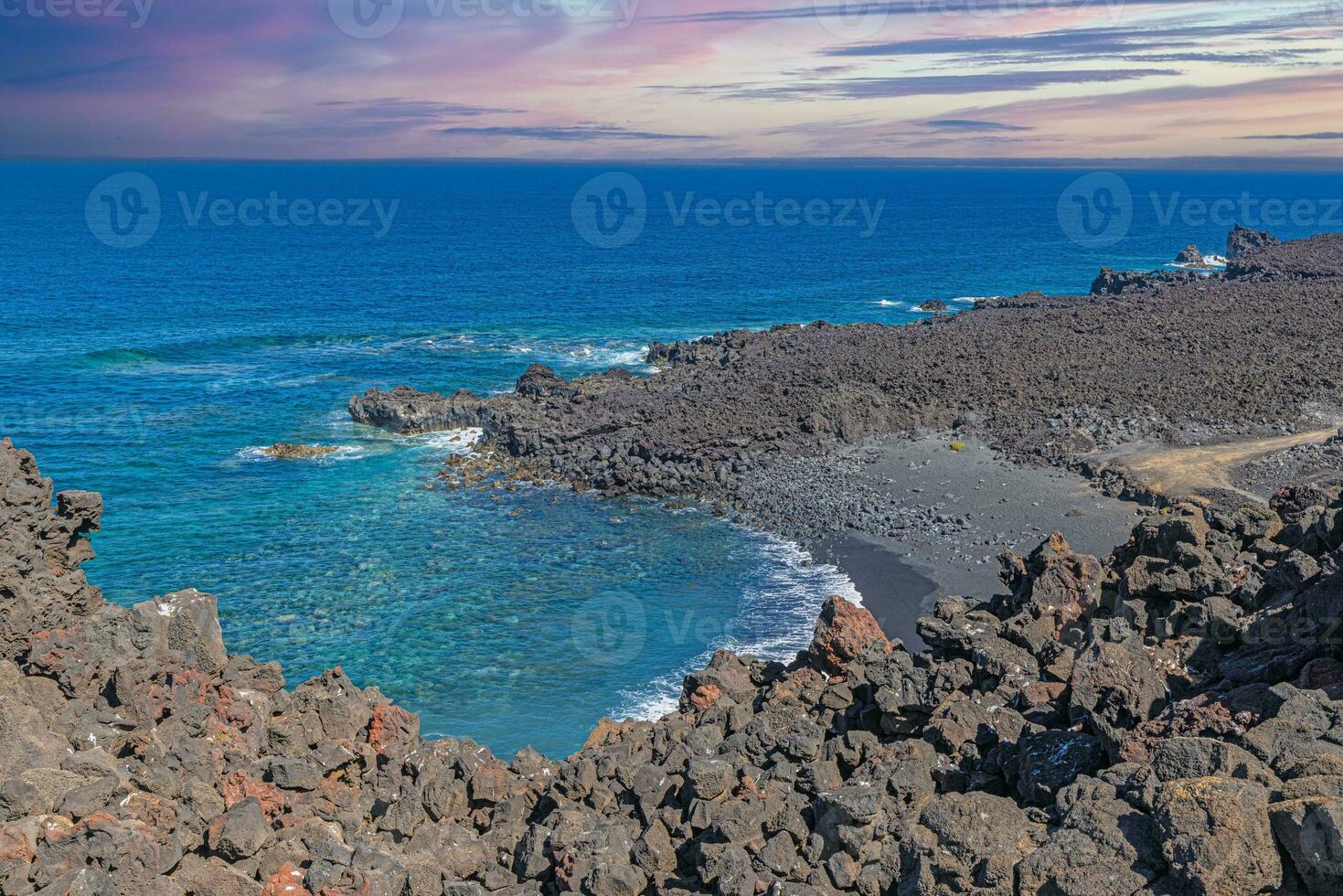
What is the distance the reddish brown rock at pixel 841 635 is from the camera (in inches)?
968

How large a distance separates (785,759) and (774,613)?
1957 centimetres

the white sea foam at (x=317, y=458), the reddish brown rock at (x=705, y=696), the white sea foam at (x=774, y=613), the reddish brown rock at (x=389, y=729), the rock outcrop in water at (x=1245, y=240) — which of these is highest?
the rock outcrop in water at (x=1245, y=240)

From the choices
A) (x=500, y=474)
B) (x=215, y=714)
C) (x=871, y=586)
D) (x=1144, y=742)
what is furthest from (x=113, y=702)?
(x=500, y=474)

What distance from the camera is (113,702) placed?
21.3m

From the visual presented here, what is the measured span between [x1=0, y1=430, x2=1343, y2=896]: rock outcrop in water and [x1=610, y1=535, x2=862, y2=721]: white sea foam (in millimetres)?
7379

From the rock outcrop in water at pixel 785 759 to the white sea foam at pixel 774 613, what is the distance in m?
7.38

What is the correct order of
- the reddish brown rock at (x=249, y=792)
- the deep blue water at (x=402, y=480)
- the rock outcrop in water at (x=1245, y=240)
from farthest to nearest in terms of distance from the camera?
1. the rock outcrop in water at (x=1245, y=240)
2. the deep blue water at (x=402, y=480)
3. the reddish brown rock at (x=249, y=792)

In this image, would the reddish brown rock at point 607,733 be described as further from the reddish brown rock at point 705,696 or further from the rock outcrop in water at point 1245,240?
the rock outcrop in water at point 1245,240

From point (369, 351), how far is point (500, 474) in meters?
37.9

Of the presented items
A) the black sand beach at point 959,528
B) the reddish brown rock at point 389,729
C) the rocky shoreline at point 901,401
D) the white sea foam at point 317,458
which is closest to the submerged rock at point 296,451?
the white sea foam at point 317,458

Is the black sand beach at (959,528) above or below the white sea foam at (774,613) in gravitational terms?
above

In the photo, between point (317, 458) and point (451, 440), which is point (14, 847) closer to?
point (317, 458)

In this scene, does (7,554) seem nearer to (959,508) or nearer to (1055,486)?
(959,508)

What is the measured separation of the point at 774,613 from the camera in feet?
132
